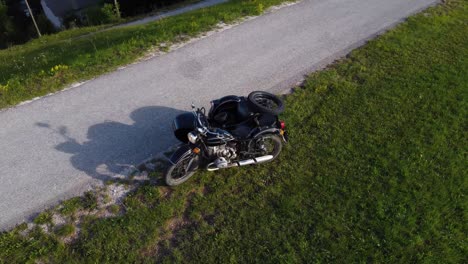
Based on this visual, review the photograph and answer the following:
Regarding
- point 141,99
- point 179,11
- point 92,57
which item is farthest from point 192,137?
point 179,11

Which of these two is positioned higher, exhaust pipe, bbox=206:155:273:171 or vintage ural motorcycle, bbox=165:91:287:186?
vintage ural motorcycle, bbox=165:91:287:186

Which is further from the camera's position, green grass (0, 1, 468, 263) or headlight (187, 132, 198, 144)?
headlight (187, 132, 198, 144)

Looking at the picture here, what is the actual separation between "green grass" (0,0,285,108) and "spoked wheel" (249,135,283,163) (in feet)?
20.4

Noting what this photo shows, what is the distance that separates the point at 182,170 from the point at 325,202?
3.20m

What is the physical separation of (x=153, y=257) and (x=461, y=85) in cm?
1060

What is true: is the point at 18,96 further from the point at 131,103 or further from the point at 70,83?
the point at 131,103

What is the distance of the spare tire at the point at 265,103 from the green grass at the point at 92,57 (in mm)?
5777

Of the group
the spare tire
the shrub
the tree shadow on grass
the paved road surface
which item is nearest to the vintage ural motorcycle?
the spare tire

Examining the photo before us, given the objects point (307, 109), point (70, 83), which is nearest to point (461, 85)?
point (307, 109)

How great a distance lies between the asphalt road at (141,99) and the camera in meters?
7.70

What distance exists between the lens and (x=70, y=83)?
34.6ft

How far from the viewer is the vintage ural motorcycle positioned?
23.2ft

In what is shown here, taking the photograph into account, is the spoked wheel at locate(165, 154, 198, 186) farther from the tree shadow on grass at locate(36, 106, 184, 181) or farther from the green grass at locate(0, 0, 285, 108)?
the green grass at locate(0, 0, 285, 108)

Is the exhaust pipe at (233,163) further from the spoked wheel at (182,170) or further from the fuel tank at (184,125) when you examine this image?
the fuel tank at (184,125)
